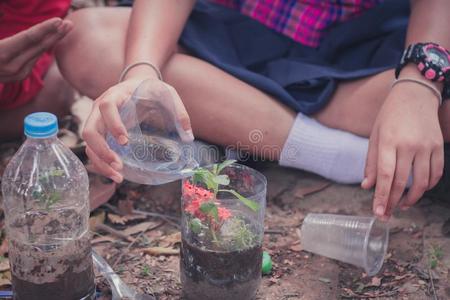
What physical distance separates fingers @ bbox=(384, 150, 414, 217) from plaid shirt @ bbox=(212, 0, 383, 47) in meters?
0.64

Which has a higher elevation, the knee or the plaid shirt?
the plaid shirt

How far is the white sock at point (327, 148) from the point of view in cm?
173

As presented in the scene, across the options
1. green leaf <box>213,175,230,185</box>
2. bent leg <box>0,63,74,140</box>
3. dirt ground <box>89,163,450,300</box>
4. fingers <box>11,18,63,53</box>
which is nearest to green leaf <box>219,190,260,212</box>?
green leaf <box>213,175,230,185</box>

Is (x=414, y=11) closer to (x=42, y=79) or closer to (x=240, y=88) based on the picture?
(x=240, y=88)

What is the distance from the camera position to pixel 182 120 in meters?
1.28

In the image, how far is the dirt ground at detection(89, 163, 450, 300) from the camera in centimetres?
145

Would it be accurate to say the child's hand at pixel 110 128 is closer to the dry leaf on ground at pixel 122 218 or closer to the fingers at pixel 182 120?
the fingers at pixel 182 120

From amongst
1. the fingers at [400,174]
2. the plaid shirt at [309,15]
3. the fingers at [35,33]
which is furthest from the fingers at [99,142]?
the plaid shirt at [309,15]

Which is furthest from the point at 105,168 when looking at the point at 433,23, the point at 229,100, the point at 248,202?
the point at 433,23

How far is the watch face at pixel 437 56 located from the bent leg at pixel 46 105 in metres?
1.21

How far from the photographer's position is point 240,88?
175cm

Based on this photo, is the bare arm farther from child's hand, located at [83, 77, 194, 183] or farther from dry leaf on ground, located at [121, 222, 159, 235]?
dry leaf on ground, located at [121, 222, 159, 235]

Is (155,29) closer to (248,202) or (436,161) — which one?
(248,202)

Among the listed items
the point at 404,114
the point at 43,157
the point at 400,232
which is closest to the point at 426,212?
the point at 400,232
